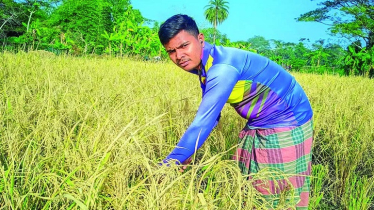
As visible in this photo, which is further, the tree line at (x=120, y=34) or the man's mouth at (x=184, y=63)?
the tree line at (x=120, y=34)

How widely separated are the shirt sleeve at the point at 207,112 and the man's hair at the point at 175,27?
19 cm

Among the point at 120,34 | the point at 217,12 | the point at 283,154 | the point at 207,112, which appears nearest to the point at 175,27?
the point at 207,112

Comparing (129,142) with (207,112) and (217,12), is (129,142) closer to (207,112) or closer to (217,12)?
(207,112)

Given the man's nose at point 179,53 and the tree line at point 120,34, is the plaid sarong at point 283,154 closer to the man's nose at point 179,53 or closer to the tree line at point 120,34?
the man's nose at point 179,53

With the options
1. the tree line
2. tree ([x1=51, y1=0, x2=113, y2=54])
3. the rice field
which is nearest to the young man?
the rice field

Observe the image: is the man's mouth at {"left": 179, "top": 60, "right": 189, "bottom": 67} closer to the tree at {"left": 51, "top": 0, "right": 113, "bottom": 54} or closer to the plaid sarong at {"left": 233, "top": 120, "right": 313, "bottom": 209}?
the plaid sarong at {"left": 233, "top": 120, "right": 313, "bottom": 209}

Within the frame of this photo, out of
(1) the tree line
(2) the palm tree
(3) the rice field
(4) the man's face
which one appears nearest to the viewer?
(3) the rice field

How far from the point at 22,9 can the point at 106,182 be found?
24256mm

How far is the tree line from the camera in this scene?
10.2 metres

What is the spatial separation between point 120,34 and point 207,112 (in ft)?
31.3

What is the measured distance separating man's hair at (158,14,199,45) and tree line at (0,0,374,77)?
534 centimetres

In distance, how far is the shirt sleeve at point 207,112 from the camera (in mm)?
1178

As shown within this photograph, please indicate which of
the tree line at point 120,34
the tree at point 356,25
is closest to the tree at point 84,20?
the tree line at point 120,34

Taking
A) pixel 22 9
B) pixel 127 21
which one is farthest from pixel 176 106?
pixel 22 9
